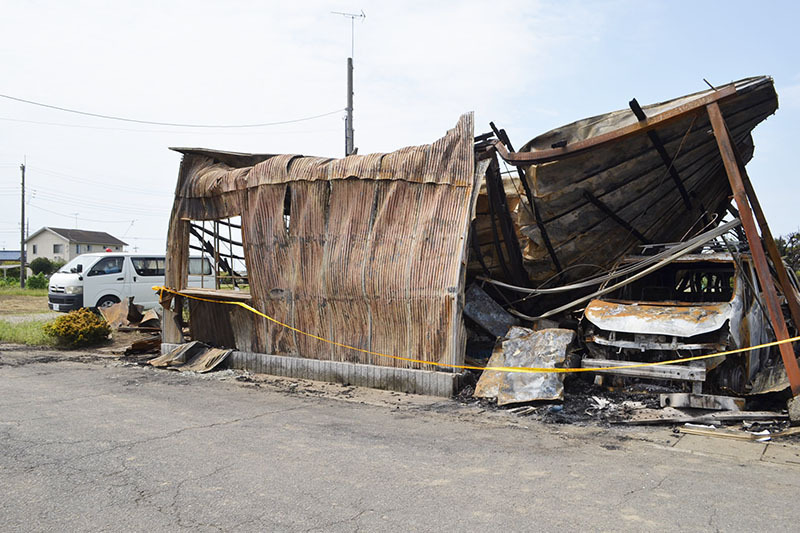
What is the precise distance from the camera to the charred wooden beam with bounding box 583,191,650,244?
9.28 metres

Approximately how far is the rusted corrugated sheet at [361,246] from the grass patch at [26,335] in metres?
5.74

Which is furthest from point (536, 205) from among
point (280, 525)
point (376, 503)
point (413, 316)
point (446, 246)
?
point (280, 525)

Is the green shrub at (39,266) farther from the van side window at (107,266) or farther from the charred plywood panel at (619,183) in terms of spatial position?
the charred plywood panel at (619,183)

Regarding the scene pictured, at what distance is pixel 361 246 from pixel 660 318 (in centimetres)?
456

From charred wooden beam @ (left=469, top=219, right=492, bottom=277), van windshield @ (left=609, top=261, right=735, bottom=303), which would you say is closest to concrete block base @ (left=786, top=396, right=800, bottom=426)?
van windshield @ (left=609, top=261, right=735, bottom=303)

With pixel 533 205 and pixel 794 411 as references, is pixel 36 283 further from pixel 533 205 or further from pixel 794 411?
pixel 794 411

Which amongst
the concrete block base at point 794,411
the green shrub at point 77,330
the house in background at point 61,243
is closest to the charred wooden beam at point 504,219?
the concrete block base at point 794,411

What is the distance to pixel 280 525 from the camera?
12.8 feet

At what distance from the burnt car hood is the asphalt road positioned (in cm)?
132

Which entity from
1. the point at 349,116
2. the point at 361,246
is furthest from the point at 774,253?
the point at 349,116

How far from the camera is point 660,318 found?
24.2 ft

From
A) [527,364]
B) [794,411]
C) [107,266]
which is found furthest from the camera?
[107,266]

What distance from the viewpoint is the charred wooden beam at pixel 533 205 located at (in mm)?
9008

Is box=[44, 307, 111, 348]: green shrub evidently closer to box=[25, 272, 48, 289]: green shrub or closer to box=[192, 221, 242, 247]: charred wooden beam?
box=[192, 221, 242, 247]: charred wooden beam
